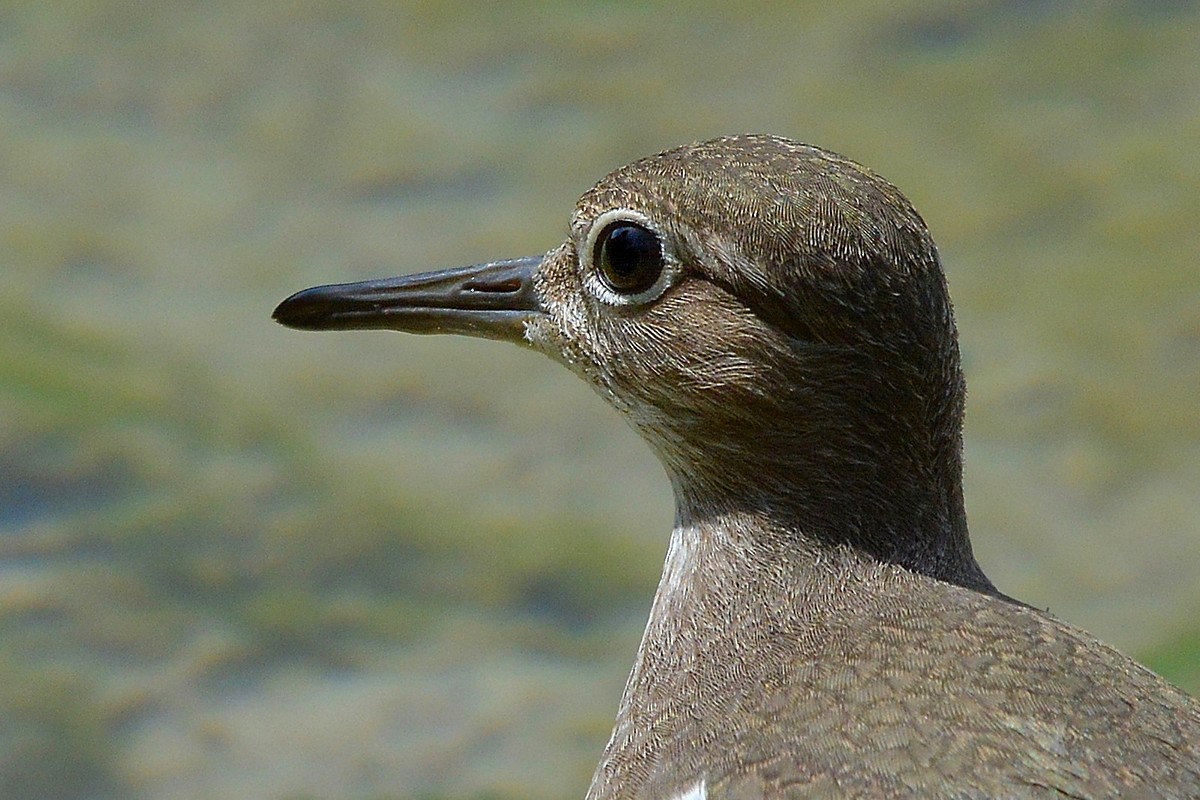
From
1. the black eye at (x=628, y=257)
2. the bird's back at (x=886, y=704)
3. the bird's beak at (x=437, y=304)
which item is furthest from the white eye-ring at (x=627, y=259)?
the bird's back at (x=886, y=704)

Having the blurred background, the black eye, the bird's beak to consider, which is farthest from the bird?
the blurred background

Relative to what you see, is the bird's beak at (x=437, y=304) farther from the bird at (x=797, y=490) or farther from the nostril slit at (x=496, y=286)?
the bird at (x=797, y=490)

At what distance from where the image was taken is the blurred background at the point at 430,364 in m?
6.70

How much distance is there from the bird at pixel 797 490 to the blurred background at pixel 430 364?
2544 mm

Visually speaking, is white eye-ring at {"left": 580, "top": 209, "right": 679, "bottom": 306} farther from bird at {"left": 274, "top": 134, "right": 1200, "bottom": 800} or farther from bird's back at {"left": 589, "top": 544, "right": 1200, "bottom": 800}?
bird's back at {"left": 589, "top": 544, "right": 1200, "bottom": 800}

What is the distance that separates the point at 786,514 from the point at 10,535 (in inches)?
152

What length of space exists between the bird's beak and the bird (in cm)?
19

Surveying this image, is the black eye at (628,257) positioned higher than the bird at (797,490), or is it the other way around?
the black eye at (628,257)

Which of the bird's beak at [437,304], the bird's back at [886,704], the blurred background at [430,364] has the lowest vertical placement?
the bird's back at [886,704]

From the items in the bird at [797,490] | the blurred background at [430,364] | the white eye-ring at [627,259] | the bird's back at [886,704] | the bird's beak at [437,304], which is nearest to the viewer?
the bird's back at [886,704]

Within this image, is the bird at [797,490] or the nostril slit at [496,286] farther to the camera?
the nostril slit at [496,286]

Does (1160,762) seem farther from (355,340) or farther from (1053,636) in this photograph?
(355,340)

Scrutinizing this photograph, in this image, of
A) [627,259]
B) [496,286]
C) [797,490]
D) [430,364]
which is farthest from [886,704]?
[430,364]

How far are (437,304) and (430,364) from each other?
3406mm
